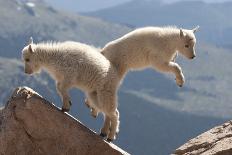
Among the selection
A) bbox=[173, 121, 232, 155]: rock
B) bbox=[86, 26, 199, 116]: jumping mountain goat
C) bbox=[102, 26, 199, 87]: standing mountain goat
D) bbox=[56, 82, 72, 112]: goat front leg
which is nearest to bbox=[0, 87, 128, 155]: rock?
bbox=[56, 82, 72, 112]: goat front leg

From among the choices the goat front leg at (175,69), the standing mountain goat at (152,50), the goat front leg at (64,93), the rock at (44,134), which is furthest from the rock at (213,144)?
the goat front leg at (64,93)

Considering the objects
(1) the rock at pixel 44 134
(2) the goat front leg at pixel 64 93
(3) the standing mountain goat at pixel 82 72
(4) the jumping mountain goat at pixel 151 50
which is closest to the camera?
(2) the goat front leg at pixel 64 93

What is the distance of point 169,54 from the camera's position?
21.8m

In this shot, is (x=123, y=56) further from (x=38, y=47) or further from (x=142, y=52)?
(x=38, y=47)

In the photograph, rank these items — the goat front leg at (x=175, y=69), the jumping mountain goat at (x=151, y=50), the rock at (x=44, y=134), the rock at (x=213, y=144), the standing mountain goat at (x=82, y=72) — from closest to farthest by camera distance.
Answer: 1. the rock at (x=213, y=144)
2. the standing mountain goat at (x=82, y=72)
3. the rock at (x=44, y=134)
4. the goat front leg at (x=175, y=69)
5. the jumping mountain goat at (x=151, y=50)

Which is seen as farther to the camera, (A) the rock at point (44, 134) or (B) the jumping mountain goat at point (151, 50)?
(B) the jumping mountain goat at point (151, 50)

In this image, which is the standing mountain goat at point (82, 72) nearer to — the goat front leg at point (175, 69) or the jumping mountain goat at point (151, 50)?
the jumping mountain goat at point (151, 50)

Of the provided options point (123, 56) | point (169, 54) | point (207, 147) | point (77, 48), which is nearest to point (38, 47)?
point (77, 48)

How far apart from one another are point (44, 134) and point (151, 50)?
5003mm

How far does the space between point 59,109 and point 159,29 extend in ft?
18.2

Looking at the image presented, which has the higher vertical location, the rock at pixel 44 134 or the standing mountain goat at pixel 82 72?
the standing mountain goat at pixel 82 72

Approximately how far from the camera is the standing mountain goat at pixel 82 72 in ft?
60.6

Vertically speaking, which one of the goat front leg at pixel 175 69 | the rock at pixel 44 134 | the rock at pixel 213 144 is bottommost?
the rock at pixel 44 134

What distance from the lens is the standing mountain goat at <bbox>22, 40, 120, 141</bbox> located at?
18.5 metres
